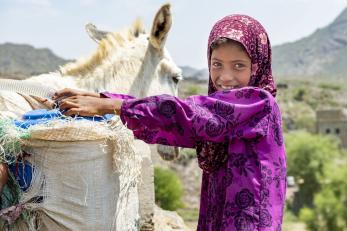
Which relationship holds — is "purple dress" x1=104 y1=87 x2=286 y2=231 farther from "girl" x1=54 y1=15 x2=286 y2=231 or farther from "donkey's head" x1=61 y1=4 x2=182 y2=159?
"donkey's head" x1=61 y1=4 x2=182 y2=159

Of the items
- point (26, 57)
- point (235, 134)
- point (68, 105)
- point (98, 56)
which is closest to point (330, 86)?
point (26, 57)

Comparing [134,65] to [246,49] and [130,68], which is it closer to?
[130,68]

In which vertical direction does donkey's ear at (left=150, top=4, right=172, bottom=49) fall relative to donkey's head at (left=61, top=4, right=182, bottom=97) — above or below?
above

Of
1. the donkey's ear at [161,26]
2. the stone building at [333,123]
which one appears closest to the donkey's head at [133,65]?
the donkey's ear at [161,26]

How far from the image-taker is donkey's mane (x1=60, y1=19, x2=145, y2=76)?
3.84 meters

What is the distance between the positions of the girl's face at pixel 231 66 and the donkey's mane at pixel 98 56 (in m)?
1.92

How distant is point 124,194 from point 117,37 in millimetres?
2258

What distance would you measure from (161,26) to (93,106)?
2.41 meters

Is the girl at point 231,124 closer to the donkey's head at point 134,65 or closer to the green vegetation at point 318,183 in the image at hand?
the donkey's head at point 134,65

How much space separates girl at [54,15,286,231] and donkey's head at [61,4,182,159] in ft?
5.70

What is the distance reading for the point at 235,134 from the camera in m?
1.98

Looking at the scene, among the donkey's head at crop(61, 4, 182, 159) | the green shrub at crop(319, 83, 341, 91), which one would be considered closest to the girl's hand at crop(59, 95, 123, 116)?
the donkey's head at crop(61, 4, 182, 159)

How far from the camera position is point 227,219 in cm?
199

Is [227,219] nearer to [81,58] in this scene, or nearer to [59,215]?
[59,215]
